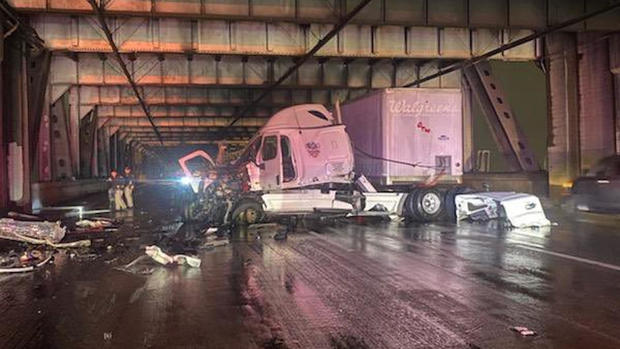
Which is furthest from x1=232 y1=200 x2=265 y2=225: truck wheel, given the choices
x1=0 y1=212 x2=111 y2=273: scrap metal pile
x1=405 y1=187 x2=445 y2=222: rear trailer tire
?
x1=405 y1=187 x2=445 y2=222: rear trailer tire

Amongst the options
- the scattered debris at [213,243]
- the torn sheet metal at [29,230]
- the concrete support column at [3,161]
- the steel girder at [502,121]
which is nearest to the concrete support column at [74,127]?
the concrete support column at [3,161]

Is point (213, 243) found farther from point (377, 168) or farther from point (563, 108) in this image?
point (563, 108)

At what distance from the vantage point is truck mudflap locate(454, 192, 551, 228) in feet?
51.1

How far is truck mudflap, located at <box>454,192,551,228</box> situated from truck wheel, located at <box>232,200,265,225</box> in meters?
5.57

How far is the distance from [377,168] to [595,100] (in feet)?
32.5

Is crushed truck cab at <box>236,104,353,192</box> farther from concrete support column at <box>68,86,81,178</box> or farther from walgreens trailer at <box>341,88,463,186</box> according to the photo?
concrete support column at <box>68,86,81,178</box>

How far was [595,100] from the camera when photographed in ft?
73.5

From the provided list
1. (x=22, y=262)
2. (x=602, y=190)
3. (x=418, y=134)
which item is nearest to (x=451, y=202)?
(x=418, y=134)

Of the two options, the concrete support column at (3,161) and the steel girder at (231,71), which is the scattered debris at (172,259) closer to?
the concrete support column at (3,161)

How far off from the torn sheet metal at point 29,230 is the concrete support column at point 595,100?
60.4ft

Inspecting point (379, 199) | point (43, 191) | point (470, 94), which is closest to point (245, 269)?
point (379, 199)

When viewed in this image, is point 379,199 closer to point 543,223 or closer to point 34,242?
point 543,223

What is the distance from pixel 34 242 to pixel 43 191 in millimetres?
14491

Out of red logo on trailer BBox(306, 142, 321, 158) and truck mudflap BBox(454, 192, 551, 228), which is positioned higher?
red logo on trailer BBox(306, 142, 321, 158)
